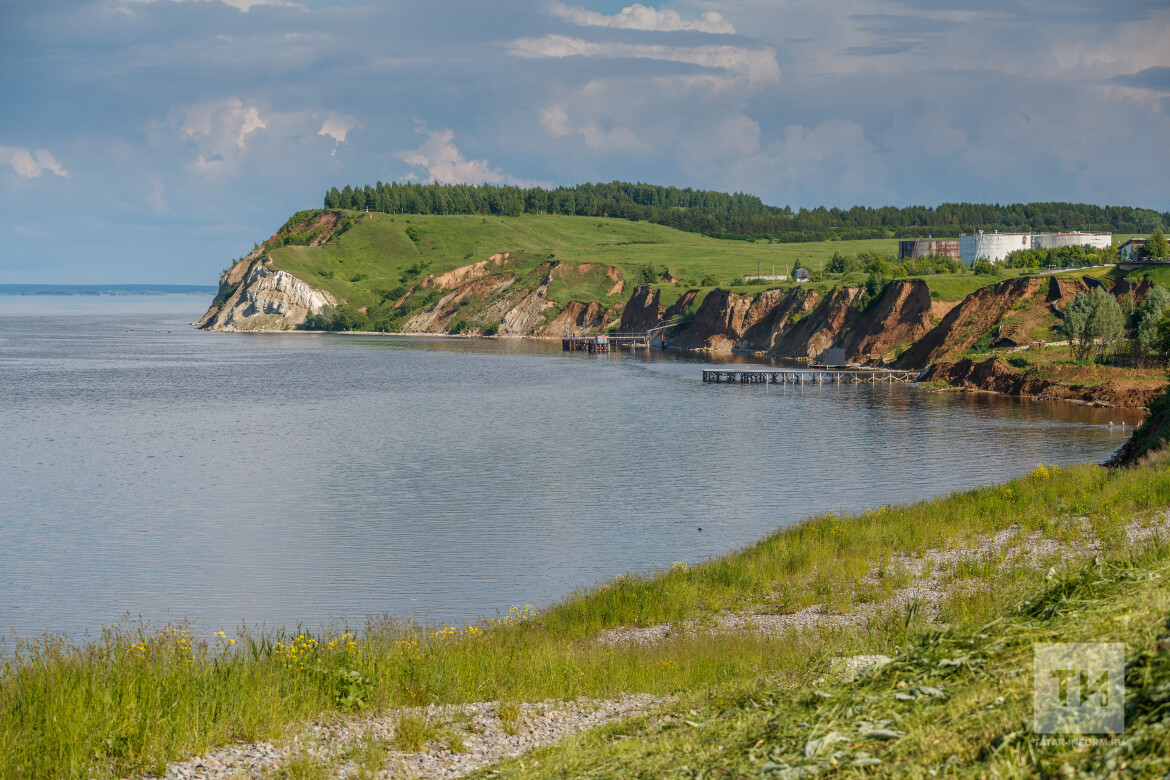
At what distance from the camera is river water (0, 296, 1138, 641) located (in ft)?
99.6

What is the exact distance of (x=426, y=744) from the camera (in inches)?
482

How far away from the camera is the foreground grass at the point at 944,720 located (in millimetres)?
7352

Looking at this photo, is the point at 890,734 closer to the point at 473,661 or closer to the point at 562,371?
the point at 473,661

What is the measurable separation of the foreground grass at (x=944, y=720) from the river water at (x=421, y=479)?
1690 cm

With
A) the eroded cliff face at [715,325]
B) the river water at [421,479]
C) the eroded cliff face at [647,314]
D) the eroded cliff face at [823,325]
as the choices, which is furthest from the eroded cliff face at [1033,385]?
the eroded cliff face at [647,314]

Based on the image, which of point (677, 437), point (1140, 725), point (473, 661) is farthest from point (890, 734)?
point (677, 437)

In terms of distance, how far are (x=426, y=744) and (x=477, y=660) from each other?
415 cm

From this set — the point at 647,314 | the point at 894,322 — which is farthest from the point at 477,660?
the point at 647,314

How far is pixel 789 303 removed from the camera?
157m

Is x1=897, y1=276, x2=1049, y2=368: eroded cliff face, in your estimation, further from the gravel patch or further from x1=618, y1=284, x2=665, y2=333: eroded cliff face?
the gravel patch

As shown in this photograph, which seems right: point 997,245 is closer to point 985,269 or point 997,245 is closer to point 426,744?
point 985,269

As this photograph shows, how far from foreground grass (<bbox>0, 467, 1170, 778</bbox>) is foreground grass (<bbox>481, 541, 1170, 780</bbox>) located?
1805 mm

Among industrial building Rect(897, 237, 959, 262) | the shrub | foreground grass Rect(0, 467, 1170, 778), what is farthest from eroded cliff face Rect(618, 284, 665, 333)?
foreground grass Rect(0, 467, 1170, 778)

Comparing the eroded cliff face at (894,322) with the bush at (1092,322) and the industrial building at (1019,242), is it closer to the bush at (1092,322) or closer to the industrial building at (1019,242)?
→ the bush at (1092,322)
